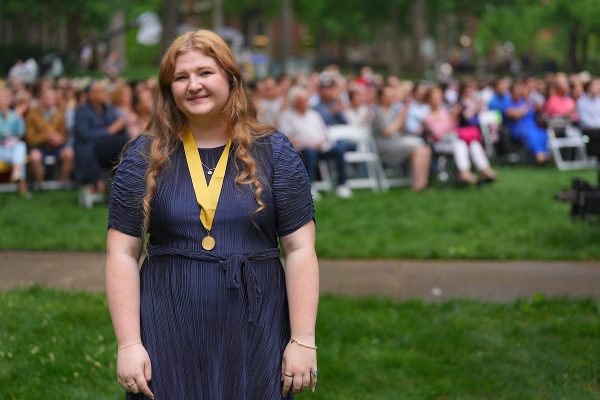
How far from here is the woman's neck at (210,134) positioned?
3.29m

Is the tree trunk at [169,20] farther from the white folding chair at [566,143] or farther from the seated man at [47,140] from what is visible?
the white folding chair at [566,143]

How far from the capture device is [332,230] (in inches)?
433

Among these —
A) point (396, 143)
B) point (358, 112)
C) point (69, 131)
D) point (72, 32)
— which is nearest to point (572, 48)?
point (72, 32)

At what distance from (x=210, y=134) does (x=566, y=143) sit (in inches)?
651

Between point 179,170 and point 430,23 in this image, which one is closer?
point 179,170

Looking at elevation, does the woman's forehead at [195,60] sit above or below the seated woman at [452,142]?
above

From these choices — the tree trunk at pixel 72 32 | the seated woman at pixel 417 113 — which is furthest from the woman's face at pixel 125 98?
the tree trunk at pixel 72 32

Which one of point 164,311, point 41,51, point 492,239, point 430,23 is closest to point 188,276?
point 164,311

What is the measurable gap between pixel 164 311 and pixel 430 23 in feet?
197

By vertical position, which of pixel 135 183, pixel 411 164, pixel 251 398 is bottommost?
pixel 411 164

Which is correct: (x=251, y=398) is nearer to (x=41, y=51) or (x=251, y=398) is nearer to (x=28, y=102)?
(x=28, y=102)

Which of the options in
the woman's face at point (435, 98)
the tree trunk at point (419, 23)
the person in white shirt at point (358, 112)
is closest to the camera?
the woman's face at point (435, 98)

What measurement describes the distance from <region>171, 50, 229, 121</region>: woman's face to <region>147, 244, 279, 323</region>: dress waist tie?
0.42 metres

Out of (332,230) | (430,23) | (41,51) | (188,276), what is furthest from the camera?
(430,23)
